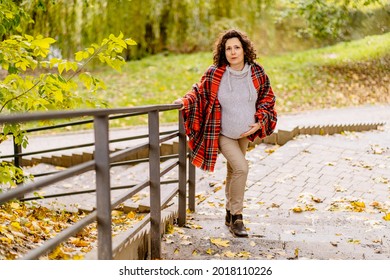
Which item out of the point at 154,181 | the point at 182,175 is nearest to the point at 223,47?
the point at 182,175

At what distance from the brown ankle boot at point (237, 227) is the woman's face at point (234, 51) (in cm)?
138

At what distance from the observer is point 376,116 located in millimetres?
13500

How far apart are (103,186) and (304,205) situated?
12.1 feet

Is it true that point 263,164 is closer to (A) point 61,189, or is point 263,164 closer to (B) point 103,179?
(A) point 61,189

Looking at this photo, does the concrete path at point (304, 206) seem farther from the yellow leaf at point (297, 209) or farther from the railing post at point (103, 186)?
the railing post at point (103, 186)

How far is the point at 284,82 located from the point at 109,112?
14526mm

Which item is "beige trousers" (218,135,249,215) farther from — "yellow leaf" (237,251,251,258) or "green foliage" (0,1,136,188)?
"green foliage" (0,1,136,188)

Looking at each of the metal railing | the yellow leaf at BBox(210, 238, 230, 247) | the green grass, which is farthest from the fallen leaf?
the green grass

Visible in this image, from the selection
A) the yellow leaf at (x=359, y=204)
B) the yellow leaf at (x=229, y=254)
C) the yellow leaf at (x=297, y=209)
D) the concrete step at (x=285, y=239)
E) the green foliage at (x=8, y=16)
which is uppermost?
the green foliage at (x=8, y=16)

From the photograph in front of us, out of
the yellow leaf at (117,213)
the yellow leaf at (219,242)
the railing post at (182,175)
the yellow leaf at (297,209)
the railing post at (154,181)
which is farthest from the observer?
the yellow leaf at (117,213)

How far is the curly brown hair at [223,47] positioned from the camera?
4.61 metres

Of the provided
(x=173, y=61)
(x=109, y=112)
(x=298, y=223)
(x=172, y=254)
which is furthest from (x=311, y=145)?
(x=173, y=61)

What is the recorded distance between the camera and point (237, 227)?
4676mm

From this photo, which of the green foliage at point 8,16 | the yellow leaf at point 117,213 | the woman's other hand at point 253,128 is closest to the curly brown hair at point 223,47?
the woman's other hand at point 253,128
